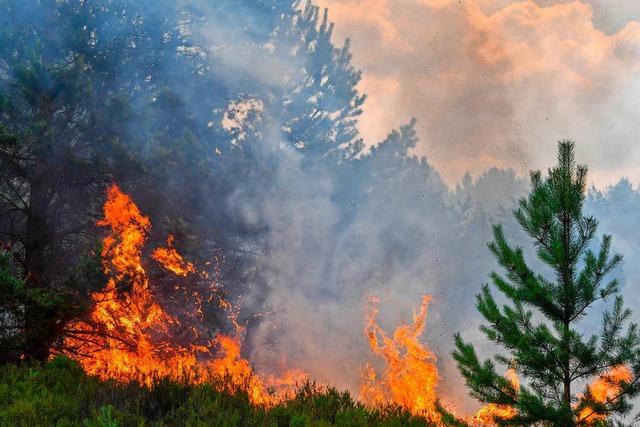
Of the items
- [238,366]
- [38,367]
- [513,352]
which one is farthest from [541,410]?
[238,366]

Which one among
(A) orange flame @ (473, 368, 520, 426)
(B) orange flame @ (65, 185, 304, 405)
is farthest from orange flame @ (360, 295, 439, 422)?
(A) orange flame @ (473, 368, 520, 426)

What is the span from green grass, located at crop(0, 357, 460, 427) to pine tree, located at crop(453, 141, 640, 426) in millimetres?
1053

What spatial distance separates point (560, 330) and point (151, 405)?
492 cm

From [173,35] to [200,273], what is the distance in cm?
643

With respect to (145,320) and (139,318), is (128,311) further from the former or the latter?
(145,320)

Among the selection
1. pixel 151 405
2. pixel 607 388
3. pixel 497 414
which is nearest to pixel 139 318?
pixel 151 405

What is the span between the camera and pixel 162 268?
13.4m

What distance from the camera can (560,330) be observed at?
6.71 meters

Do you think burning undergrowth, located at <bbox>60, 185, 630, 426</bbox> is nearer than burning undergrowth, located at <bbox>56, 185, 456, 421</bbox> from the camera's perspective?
Yes

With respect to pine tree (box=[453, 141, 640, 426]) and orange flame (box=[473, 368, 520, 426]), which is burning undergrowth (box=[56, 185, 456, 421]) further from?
pine tree (box=[453, 141, 640, 426])

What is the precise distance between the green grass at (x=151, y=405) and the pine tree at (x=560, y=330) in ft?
3.46

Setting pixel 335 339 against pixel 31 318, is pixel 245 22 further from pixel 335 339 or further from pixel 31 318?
pixel 335 339

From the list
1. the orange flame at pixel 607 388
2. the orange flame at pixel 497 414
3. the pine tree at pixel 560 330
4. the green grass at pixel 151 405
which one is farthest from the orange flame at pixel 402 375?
the orange flame at pixel 607 388

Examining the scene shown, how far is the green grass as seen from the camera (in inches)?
218
